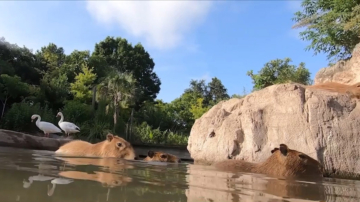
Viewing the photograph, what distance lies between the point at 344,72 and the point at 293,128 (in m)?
6.91

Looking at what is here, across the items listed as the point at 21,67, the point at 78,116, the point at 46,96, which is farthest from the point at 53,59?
the point at 78,116

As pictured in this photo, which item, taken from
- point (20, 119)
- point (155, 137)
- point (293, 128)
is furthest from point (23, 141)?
point (155, 137)

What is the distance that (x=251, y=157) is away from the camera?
292 inches

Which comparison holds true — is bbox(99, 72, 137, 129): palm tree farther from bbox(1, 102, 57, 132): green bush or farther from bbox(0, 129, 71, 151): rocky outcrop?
bbox(0, 129, 71, 151): rocky outcrop

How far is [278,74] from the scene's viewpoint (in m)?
24.3

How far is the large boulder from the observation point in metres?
6.93

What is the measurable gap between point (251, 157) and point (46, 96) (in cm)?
1696

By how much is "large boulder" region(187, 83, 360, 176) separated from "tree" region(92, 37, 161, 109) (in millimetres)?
29068

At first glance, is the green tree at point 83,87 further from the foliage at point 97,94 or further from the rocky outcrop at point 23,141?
the rocky outcrop at point 23,141

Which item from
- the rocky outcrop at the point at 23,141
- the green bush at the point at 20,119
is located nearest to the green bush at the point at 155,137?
the green bush at the point at 20,119

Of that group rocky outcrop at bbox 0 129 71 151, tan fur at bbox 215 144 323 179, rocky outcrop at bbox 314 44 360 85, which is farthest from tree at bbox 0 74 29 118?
tan fur at bbox 215 144 323 179

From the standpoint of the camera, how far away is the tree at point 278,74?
888 inches

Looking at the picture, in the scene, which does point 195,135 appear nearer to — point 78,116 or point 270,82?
point 78,116

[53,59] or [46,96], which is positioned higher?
[53,59]
